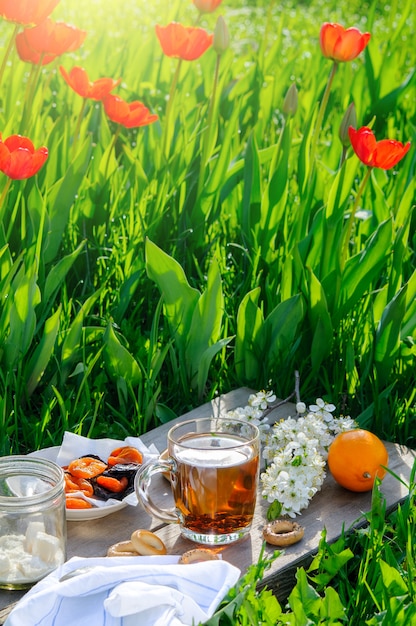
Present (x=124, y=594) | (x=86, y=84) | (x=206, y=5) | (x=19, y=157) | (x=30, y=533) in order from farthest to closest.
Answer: (x=206, y=5), (x=86, y=84), (x=19, y=157), (x=30, y=533), (x=124, y=594)

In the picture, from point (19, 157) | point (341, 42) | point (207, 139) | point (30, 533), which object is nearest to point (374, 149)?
point (341, 42)

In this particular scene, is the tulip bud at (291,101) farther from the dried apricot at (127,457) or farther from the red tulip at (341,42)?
the dried apricot at (127,457)

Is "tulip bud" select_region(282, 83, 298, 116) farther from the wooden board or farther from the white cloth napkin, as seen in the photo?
the white cloth napkin

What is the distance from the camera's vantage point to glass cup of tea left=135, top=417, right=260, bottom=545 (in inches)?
63.9

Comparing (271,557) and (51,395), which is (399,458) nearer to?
(271,557)

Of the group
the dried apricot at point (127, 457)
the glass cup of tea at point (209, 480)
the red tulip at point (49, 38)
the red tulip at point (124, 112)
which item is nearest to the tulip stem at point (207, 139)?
the red tulip at point (124, 112)

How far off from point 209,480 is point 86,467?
0.31m

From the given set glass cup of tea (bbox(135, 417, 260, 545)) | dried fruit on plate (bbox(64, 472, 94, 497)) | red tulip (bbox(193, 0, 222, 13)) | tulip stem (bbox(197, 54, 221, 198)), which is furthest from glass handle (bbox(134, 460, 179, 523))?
red tulip (bbox(193, 0, 222, 13))

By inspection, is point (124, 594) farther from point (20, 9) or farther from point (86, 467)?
point (20, 9)

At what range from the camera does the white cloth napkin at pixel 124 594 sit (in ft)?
4.72

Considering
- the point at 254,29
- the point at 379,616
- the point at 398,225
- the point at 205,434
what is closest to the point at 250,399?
the point at 205,434

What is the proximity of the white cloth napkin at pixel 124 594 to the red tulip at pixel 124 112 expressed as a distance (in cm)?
158

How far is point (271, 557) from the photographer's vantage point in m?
1.64

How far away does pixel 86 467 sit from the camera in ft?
5.96
